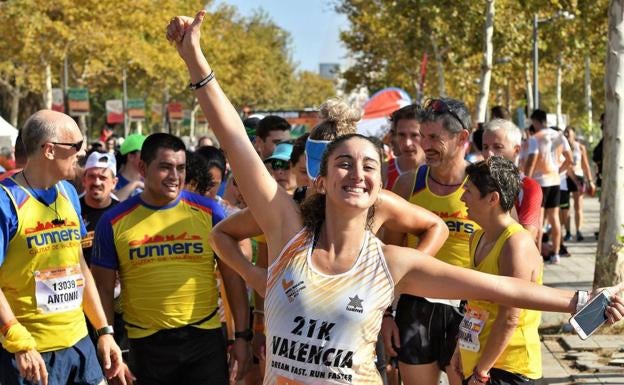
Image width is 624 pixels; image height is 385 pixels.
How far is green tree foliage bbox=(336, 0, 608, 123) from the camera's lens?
73.0 feet

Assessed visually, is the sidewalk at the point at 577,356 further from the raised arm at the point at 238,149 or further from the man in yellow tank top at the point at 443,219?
the raised arm at the point at 238,149

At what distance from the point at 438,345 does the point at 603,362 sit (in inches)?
128

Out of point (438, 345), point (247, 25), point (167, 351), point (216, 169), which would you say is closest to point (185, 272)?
point (167, 351)

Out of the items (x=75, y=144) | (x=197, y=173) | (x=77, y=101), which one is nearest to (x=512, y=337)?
(x=75, y=144)

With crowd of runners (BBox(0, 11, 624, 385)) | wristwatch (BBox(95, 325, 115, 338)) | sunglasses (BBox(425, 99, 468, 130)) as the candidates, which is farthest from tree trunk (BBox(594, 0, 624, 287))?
wristwatch (BBox(95, 325, 115, 338))

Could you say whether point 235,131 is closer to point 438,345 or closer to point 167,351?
point 167,351

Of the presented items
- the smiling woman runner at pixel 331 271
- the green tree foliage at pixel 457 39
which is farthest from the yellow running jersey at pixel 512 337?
the green tree foliage at pixel 457 39

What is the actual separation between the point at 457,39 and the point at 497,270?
2454 cm

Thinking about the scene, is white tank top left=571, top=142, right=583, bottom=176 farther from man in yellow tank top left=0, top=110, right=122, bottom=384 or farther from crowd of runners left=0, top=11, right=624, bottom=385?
man in yellow tank top left=0, top=110, right=122, bottom=384

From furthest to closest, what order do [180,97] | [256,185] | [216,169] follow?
[180,97] < [216,169] < [256,185]

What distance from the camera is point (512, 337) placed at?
201 inches

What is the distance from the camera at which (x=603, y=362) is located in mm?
8945

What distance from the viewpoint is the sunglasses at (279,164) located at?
23.2 ft

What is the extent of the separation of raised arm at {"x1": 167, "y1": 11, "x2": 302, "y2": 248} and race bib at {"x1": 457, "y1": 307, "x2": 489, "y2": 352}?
4.98 feet
